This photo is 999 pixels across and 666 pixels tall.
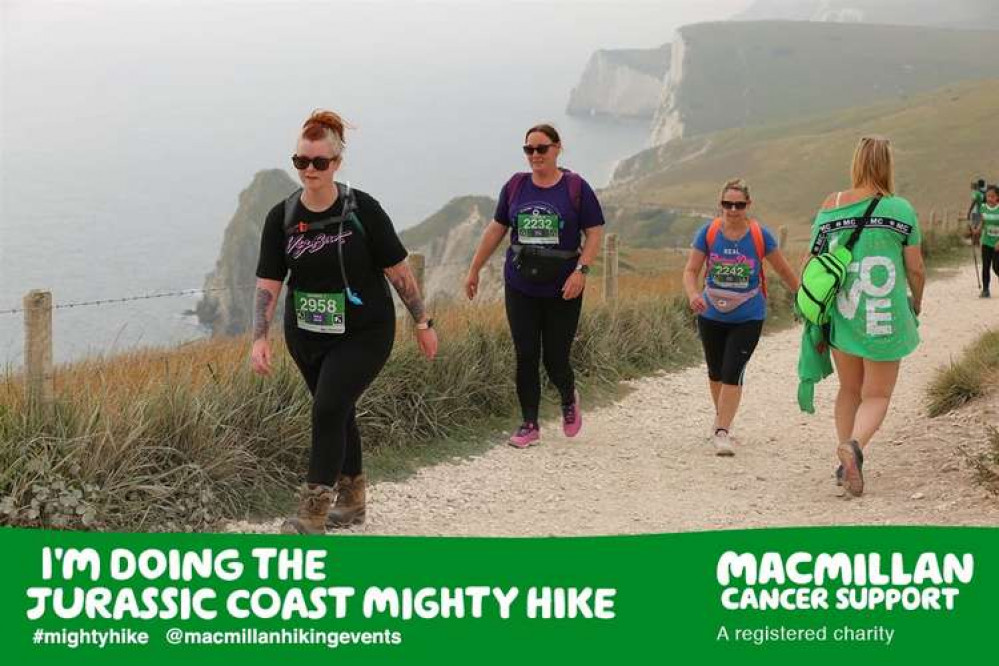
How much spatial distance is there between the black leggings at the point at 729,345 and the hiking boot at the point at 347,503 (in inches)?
120

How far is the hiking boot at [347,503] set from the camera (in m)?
5.94

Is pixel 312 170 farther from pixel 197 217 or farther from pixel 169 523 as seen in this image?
pixel 197 217

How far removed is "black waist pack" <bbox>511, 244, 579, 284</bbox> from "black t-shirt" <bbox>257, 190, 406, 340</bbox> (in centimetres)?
227

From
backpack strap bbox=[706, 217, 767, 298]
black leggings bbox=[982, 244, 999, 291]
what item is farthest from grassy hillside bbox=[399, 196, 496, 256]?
backpack strap bbox=[706, 217, 767, 298]

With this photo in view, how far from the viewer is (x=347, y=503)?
5.99 metres

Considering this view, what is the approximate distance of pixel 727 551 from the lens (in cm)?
520

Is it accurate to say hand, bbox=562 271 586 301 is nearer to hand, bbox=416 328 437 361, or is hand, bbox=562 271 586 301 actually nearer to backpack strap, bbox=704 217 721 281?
backpack strap, bbox=704 217 721 281

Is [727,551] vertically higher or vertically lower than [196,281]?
higher

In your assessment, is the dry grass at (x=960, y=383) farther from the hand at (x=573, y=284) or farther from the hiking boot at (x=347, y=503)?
the hiking boot at (x=347, y=503)

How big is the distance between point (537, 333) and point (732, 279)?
4.50 ft

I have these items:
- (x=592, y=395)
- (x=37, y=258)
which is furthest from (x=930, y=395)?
(x=37, y=258)

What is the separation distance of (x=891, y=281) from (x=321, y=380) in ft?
10.5

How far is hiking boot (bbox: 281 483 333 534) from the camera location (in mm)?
5434

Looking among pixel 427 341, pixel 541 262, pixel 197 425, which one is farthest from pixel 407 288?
pixel 541 262
